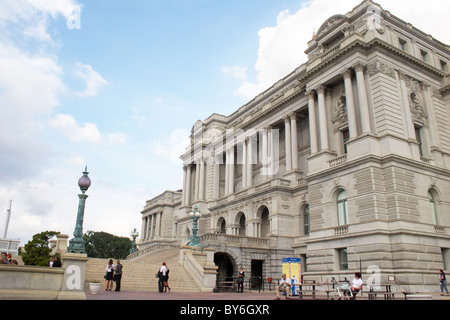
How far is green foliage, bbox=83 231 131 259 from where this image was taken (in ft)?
346

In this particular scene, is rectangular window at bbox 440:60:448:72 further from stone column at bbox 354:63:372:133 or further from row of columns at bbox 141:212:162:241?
row of columns at bbox 141:212:162:241

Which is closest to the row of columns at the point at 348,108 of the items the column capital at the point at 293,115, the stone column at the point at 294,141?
the stone column at the point at 294,141

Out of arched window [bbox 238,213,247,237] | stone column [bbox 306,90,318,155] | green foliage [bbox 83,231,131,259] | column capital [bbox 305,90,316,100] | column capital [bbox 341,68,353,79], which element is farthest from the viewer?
green foliage [bbox 83,231,131,259]

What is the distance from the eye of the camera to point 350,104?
31.5m

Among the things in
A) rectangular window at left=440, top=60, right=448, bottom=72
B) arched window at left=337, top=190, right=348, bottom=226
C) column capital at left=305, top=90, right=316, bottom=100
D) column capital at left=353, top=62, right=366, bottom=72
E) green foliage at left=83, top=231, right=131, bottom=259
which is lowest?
arched window at left=337, top=190, right=348, bottom=226

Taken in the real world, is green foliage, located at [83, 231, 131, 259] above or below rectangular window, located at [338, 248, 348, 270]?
above

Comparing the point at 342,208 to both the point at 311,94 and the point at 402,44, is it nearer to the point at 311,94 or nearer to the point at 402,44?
the point at 311,94

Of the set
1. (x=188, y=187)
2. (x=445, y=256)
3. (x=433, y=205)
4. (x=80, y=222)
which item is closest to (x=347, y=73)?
(x=433, y=205)

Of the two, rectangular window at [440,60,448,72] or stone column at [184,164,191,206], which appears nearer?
rectangular window at [440,60,448,72]

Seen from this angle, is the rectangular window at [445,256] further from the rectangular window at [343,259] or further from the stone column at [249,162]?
the stone column at [249,162]

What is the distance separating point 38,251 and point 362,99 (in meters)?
27.8

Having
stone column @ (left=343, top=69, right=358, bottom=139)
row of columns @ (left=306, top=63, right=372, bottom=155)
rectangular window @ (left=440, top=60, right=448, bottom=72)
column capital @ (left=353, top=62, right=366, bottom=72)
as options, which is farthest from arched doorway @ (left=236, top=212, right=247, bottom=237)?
rectangular window @ (left=440, top=60, right=448, bottom=72)

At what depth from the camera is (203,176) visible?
5784 cm

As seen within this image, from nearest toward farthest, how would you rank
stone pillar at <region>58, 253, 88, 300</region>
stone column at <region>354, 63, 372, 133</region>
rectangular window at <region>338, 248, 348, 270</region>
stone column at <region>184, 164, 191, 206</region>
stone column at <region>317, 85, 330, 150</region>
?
1. stone pillar at <region>58, 253, 88, 300</region>
2. rectangular window at <region>338, 248, 348, 270</region>
3. stone column at <region>354, 63, 372, 133</region>
4. stone column at <region>317, 85, 330, 150</region>
5. stone column at <region>184, 164, 191, 206</region>
